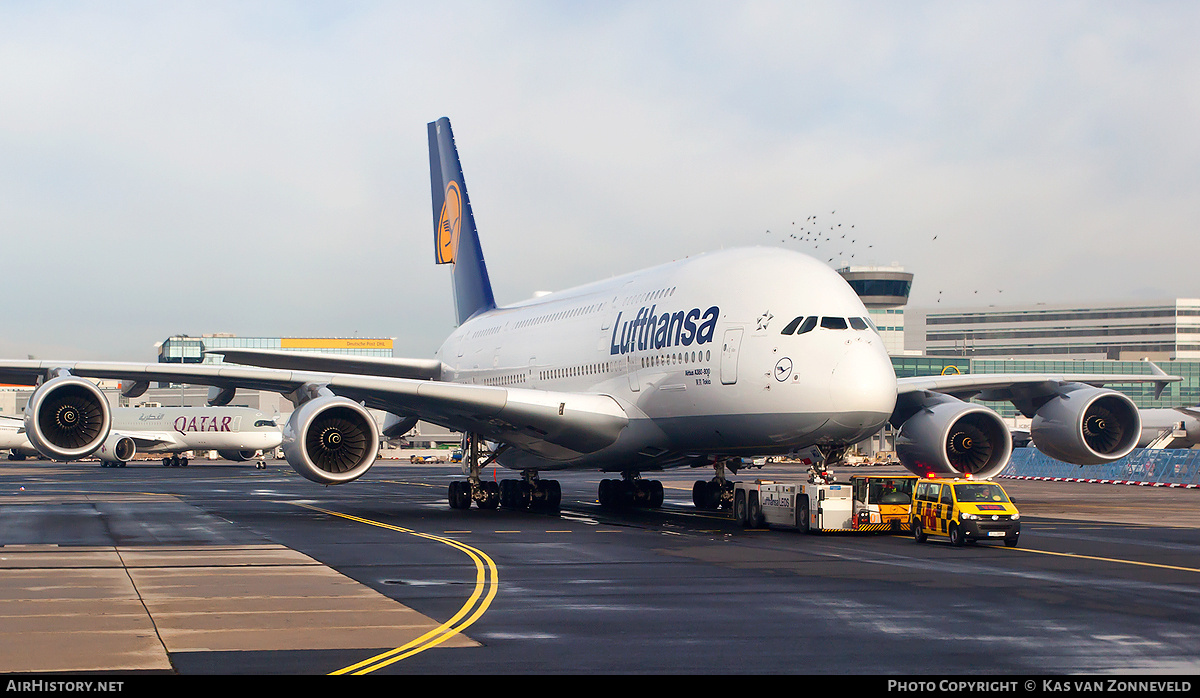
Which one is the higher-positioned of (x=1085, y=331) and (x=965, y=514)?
(x=1085, y=331)

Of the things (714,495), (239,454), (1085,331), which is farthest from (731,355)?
(1085,331)

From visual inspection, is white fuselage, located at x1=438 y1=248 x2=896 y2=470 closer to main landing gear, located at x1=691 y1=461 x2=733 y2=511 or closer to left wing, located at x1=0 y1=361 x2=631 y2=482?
left wing, located at x1=0 y1=361 x2=631 y2=482

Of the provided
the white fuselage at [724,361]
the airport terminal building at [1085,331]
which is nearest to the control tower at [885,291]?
the airport terminal building at [1085,331]

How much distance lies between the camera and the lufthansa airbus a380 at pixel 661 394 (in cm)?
2336

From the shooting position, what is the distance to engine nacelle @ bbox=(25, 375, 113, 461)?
1109 inches

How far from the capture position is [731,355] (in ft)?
78.9

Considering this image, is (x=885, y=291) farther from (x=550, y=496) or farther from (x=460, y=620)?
(x=460, y=620)

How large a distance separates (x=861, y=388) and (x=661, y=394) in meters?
4.78

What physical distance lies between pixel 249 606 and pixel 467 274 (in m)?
28.2

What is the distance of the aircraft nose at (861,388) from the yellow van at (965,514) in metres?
1.90

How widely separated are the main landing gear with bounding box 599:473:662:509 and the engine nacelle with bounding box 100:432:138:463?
54.1 m

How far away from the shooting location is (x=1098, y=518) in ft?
101
